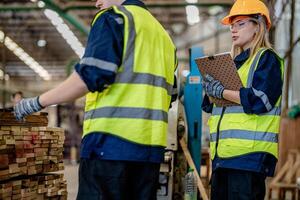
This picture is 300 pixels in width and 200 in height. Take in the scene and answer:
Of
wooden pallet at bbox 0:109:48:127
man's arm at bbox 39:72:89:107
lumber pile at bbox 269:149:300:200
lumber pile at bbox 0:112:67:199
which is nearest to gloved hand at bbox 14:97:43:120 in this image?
man's arm at bbox 39:72:89:107

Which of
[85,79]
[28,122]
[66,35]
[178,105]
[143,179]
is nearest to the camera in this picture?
[85,79]

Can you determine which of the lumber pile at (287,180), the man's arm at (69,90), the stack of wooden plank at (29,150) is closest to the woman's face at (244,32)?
the man's arm at (69,90)

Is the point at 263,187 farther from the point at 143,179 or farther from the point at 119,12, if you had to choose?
the point at 119,12

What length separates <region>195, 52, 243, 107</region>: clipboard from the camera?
292 cm

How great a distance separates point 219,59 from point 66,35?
19471 millimetres

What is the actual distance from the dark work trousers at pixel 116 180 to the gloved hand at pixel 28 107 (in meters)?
0.38

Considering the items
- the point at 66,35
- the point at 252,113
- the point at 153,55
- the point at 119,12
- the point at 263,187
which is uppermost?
the point at 66,35

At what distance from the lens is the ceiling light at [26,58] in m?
22.9

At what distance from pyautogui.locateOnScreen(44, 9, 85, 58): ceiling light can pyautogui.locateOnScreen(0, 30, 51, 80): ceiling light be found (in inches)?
109

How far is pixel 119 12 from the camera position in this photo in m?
2.18

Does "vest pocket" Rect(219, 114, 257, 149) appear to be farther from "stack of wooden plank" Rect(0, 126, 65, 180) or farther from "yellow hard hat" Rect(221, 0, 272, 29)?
"stack of wooden plank" Rect(0, 126, 65, 180)

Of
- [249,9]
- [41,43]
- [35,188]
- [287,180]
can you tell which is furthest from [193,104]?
[41,43]

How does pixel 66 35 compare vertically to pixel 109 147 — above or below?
above

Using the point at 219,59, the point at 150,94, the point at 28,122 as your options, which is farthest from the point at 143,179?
the point at 28,122
